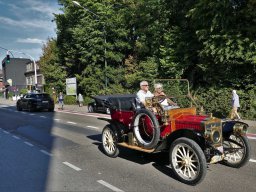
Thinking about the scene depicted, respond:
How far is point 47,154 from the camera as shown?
7.91m

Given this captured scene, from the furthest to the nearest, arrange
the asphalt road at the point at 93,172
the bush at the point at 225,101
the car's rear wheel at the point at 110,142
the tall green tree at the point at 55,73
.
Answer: the tall green tree at the point at 55,73 → the bush at the point at 225,101 → the car's rear wheel at the point at 110,142 → the asphalt road at the point at 93,172

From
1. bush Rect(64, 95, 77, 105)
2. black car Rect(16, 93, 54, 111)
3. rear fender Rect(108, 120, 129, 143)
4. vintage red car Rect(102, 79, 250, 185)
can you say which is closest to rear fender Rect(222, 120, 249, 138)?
vintage red car Rect(102, 79, 250, 185)

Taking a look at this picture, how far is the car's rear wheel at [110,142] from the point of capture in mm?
7238

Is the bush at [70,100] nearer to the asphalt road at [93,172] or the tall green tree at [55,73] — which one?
the tall green tree at [55,73]

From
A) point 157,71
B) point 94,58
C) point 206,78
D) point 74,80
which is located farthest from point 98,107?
point 74,80

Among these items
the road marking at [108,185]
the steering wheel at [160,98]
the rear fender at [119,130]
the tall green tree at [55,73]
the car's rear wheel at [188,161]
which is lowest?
the road marking at [108,185]

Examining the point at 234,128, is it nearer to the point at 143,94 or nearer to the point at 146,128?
the point at 146,128

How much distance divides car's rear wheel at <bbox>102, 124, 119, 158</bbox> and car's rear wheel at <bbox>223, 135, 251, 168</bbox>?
2483 mm

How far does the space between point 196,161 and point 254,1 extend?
461 inches

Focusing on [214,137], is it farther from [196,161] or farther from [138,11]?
[138,11]

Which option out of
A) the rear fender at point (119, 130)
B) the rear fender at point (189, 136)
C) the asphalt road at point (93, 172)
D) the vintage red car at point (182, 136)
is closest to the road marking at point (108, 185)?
the asphalt road at point (93, 172)

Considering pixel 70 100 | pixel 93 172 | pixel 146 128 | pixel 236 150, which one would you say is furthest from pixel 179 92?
pixel 70 100

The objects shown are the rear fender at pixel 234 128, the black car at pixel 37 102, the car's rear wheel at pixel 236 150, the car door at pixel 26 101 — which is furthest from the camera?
the car door at pixel 26 101

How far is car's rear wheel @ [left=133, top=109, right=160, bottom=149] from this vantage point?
5949 mm
